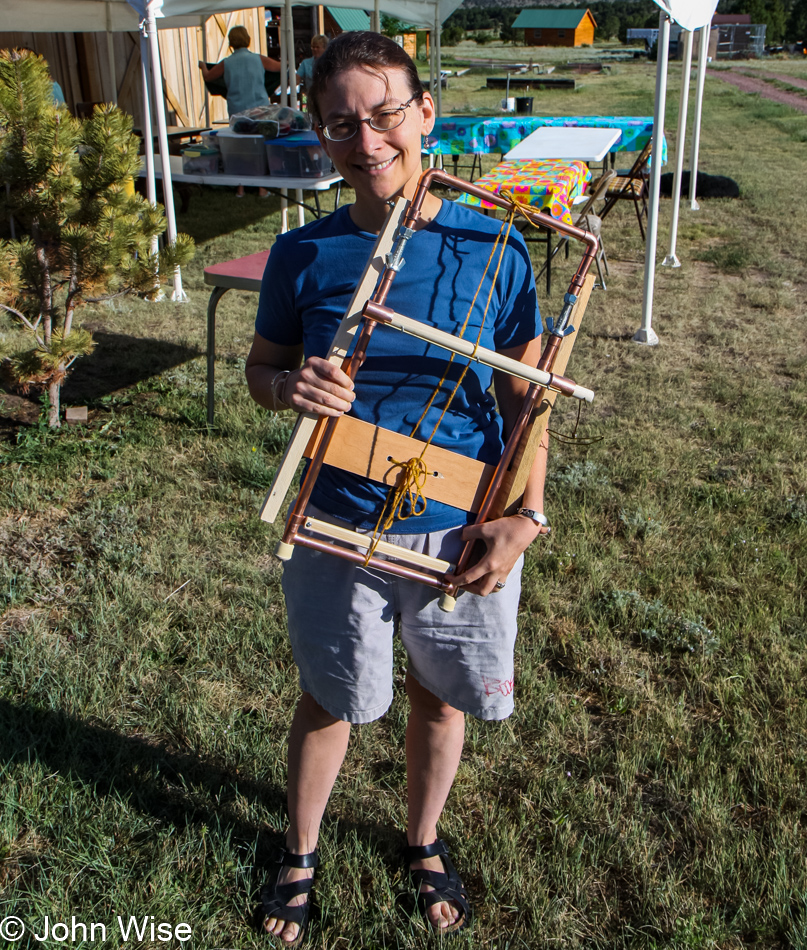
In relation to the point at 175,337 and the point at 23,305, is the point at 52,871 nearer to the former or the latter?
the point at 23,305

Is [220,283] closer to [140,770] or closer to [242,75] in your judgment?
[140,770]

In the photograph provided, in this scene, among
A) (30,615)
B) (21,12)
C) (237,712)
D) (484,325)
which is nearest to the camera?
(484,325)

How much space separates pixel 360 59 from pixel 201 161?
233 inches

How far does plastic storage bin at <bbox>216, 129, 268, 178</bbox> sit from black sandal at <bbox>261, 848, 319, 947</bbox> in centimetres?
589

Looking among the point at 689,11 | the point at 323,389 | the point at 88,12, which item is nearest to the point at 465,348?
the point at 323,389

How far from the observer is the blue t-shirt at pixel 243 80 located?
913 centimetres

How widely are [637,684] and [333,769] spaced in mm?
1242

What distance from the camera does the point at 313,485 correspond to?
5.08 feet

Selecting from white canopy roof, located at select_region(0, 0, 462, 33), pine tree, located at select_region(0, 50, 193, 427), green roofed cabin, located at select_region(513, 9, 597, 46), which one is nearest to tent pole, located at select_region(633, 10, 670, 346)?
pine tree, located at select_region(0, 50, 193, 427)

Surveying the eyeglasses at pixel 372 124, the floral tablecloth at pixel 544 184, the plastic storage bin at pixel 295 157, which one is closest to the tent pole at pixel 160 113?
the plastic storage bin at pixel 295 157

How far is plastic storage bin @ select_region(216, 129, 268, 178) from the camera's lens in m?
6.49

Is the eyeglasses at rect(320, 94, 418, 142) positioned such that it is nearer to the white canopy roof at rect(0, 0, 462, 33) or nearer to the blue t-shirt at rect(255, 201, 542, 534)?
the blue t-shirt at rect(255, 201, 542, 534)

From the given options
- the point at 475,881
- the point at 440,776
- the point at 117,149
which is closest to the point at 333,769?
the point at 440,776

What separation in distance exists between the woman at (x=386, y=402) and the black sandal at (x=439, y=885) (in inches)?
8.9
